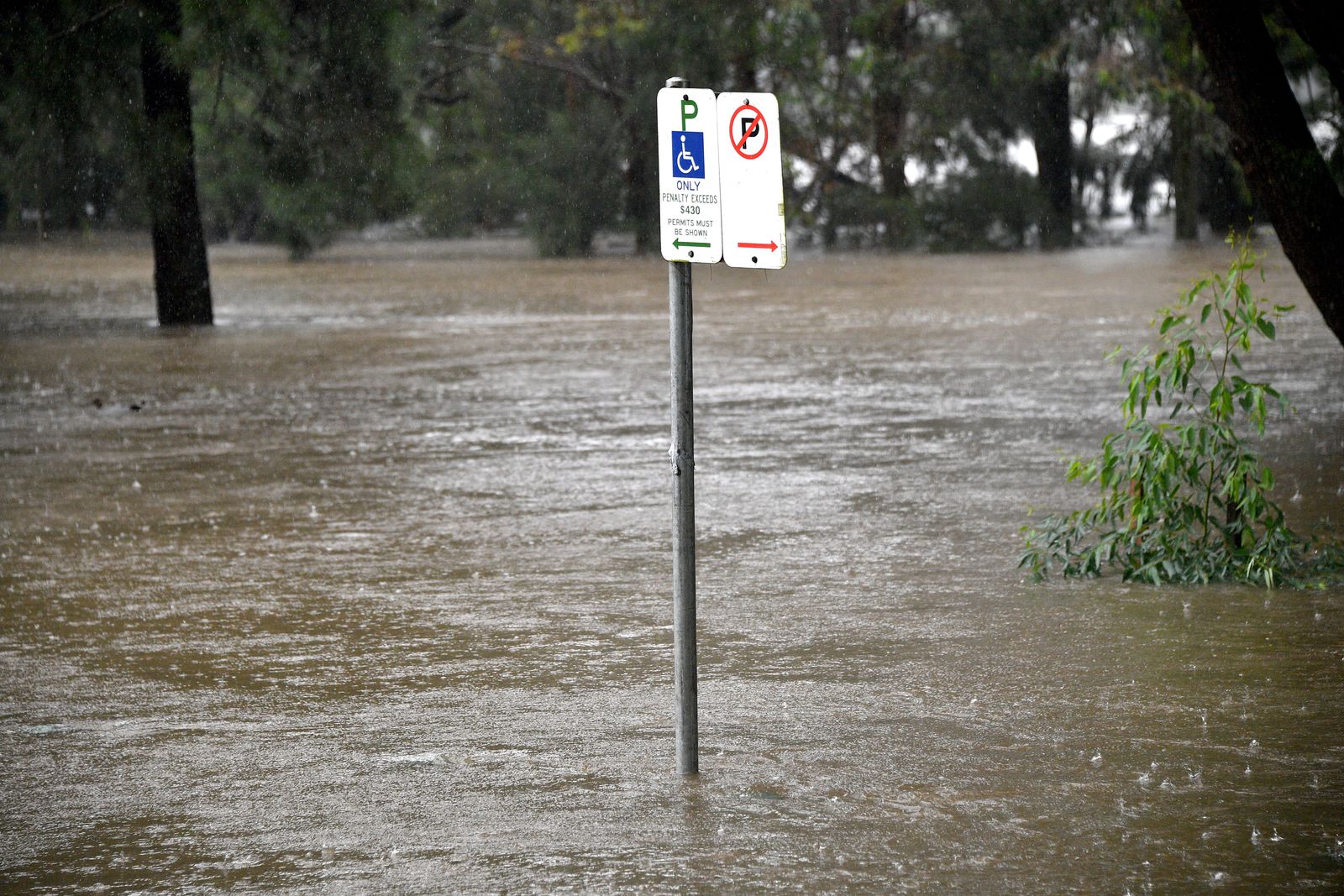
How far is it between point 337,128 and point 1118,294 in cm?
1185

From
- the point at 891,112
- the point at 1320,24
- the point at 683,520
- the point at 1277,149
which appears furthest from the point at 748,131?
the point at 891,112

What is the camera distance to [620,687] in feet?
20.9

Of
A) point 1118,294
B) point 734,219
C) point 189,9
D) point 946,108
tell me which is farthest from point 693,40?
point 734,219

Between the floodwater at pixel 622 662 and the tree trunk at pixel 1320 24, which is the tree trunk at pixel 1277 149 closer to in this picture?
the tree trunk at pixel 1320 24

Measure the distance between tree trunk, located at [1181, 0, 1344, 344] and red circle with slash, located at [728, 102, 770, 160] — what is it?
5.17 meters

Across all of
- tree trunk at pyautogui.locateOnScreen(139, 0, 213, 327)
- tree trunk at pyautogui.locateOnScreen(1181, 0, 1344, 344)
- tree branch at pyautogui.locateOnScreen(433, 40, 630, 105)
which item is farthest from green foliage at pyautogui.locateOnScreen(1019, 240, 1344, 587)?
tree branch at pyautogui.locateOnScreen(433, 40, 630, 105)

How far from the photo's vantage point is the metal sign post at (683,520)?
516 centimetres

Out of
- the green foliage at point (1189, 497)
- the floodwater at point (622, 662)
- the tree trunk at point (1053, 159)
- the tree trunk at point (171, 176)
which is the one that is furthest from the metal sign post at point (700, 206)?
the tree trunk at point (1053, 159)

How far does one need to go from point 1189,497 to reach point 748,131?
404cm

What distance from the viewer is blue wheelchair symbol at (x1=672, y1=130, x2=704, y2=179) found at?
5070 mm

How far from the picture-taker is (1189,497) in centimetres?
816

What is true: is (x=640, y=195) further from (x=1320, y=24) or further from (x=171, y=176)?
(x=1320, y=24)

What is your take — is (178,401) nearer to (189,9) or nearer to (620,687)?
(189,9)

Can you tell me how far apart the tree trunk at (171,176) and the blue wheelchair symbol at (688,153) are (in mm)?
15307
